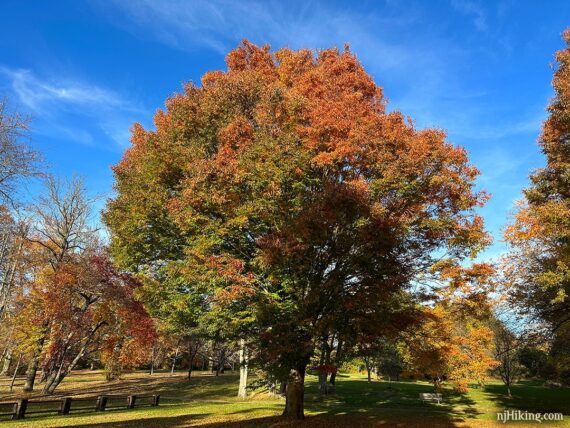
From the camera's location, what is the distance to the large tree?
41.7 ft

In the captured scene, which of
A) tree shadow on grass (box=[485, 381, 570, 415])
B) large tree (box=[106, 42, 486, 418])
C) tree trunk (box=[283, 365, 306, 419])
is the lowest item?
tree shadow on grass (box=[485, 381, 570, 415])

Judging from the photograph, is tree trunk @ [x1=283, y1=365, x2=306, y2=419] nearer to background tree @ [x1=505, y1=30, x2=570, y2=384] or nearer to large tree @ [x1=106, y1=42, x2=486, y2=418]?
large tree @ [x1=106, y1=42, x2=486, y2=418]

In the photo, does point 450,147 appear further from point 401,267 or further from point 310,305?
point 310,305

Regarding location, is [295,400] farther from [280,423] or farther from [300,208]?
[300,208]

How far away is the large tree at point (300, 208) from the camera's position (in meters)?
12.7

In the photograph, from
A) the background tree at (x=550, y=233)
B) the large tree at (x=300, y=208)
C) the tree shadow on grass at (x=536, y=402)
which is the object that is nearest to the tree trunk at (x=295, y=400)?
the large tree at (x=300, y=208)

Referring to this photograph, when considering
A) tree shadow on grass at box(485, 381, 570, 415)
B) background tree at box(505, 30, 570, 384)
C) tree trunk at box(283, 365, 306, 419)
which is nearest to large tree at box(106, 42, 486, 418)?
tree trunk at box(283, 365, 306, 419)

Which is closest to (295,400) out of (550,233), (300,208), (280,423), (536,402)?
(280,423)

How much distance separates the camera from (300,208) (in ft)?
42.5

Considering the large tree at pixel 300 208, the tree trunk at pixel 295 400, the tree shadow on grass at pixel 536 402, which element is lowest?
the tree shadow on grass at pixel 536 402

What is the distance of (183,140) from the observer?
16.0 m

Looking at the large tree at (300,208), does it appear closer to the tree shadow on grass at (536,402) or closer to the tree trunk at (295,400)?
the tree trunk at (295,400)

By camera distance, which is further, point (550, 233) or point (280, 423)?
point (550, 233)

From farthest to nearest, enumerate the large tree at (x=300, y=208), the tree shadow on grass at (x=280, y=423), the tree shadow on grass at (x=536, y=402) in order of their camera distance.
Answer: the tree shadow on grass at (x=536, y=402) < the tree shadow on grass at (x=280, y=423) < the large tree at (x=300, y=208)
